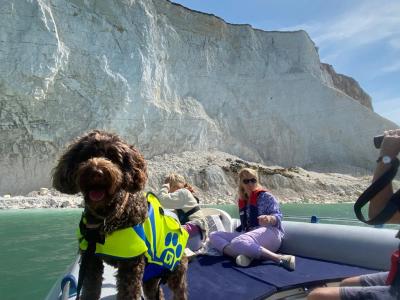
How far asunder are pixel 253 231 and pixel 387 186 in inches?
112

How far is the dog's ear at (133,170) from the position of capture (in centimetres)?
272

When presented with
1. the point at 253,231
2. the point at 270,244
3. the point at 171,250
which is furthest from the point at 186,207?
the point at 171,250

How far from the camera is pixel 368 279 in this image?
2.78 meters

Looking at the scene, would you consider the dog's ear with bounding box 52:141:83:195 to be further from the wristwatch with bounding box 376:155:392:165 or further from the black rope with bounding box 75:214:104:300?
the wristwatch with bounding box 376:155:392:165

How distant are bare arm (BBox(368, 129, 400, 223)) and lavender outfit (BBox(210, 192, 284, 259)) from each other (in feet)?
8.56

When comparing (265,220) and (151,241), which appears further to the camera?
(265,220)

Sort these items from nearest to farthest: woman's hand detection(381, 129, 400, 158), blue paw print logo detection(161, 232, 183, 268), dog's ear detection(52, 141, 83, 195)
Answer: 1. woman's hand detection(381, 129, 400, 158)
2. dog's ear detection(52, 141, 83, 195)
3. blue paw print logo detection(161, 232, 183, 268)

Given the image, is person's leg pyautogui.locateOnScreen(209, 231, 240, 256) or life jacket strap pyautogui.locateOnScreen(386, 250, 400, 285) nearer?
life jacket strap pyautogui.locateOnScreen(386, 250, 400, 285)

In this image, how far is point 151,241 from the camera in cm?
301

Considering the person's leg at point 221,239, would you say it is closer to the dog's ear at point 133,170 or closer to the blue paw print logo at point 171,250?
the blue paw print logo at point 171,250

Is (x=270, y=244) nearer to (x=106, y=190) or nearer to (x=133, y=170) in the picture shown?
(x=133, y=170)

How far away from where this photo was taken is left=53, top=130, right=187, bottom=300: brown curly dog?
257cm

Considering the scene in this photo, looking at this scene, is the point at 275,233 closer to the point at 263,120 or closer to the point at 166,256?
the point at 166,256

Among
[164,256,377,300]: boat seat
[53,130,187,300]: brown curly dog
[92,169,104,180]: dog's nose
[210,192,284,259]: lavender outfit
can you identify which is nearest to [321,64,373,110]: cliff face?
[210,192,284,259]: lavender outfit
